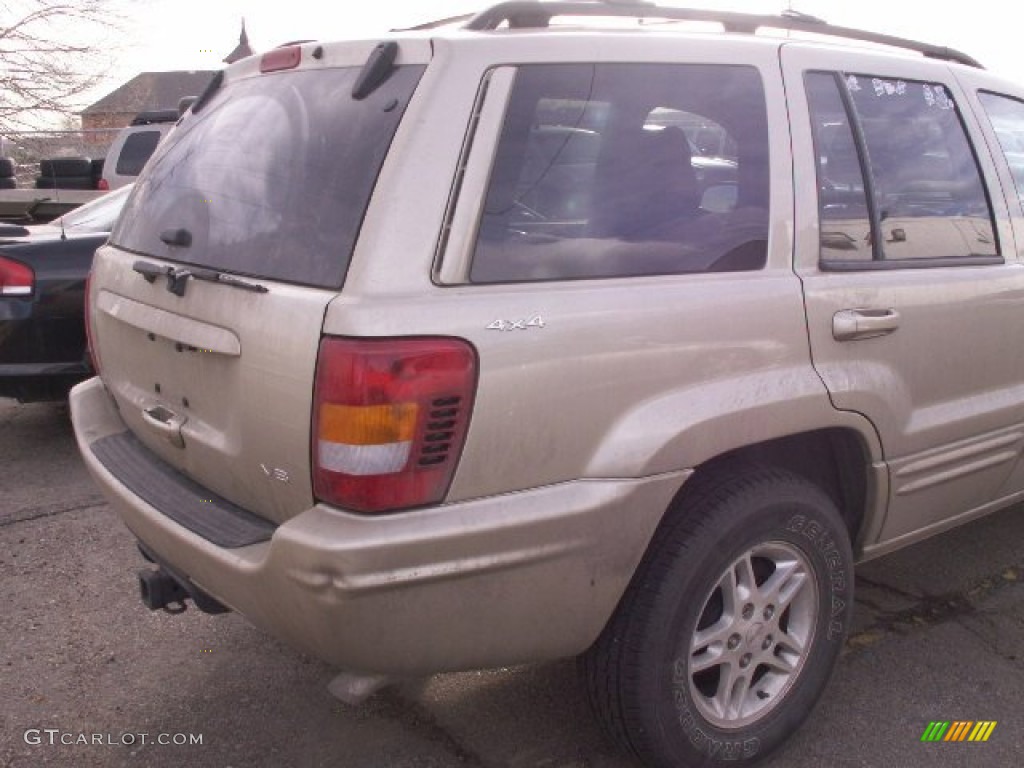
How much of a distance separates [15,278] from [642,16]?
3629 mm

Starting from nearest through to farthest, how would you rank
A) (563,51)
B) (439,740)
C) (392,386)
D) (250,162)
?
1. (392,386)
2. (563,51)
3. (250,162)
4. (439,740)

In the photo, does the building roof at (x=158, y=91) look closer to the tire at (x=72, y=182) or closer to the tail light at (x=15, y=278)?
the tire at (x=72, y=182)

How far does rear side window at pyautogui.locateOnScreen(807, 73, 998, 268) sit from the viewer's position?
2.78 m

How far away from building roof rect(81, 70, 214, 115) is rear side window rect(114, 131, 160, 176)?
14.5m

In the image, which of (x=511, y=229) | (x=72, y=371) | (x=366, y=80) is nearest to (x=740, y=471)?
(x=511, y=229)

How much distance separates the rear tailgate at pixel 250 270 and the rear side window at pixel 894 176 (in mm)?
1246

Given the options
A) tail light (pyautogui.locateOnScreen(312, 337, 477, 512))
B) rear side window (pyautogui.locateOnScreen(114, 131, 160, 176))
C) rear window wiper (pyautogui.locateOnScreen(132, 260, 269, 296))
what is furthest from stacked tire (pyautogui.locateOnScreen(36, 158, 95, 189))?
tail light (pyautogui.locateOnScreen(312, 337, 477, 512))

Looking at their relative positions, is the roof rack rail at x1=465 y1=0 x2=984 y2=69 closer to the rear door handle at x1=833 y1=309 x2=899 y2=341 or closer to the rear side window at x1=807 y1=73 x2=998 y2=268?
the rear side window at x1=807 y1=73 x2=998 y2=268

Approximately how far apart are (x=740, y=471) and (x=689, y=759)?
75 centimetres

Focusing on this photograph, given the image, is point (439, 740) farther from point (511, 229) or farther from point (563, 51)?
point (563, 51)

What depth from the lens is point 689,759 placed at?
8.36 ft

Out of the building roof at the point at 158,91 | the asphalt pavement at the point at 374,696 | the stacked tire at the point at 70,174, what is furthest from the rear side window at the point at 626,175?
the building roof at the point at 158,91

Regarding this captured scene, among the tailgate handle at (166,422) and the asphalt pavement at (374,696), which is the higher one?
the tailgate handle at (166,422)

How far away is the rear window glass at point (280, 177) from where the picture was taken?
2203 mm
